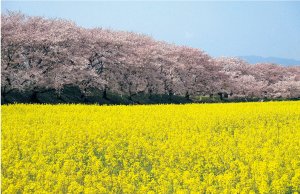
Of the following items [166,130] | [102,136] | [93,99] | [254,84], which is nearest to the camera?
[102,136]

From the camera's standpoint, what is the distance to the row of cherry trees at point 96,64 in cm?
3103

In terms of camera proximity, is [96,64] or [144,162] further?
[96,64]

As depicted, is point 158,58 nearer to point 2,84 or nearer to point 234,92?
point 234,92

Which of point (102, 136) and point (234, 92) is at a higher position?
point (234, 92)

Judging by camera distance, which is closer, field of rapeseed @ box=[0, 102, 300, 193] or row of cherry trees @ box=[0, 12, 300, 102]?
field of rapeseed @ box=[0, 102, 300, 193]

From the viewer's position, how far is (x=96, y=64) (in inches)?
1591

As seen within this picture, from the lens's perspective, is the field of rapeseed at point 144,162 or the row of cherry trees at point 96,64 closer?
the field of rapeseed at point 144,162

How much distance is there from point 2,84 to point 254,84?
190 feet

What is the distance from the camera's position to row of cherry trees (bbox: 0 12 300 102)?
3103 cm

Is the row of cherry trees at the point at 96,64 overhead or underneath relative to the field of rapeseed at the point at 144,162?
overhead

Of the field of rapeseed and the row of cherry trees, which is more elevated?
the row of cherry trees

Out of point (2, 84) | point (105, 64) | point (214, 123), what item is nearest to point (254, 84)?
point (105, 64)

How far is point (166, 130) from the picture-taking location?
43.0 ft

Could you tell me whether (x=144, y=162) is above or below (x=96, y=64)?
below
